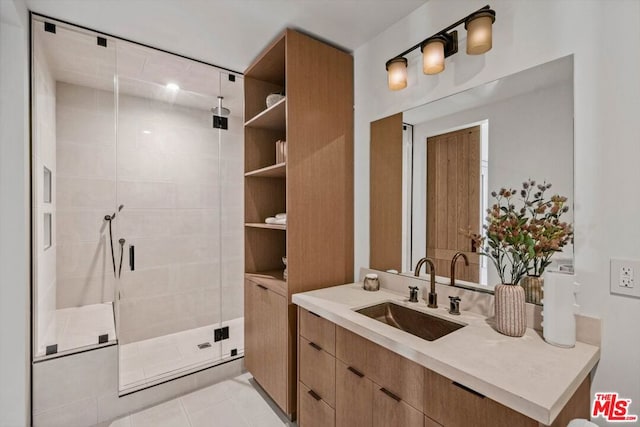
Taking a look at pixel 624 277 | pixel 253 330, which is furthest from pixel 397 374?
pixel 253 330

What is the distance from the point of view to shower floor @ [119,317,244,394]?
2264 millimetres

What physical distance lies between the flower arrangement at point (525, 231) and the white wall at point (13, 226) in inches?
94.7

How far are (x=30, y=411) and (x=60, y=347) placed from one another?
1.15 feet

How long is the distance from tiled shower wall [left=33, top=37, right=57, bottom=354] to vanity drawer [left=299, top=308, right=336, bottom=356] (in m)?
1.62

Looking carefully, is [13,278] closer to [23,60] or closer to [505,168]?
[23,60]

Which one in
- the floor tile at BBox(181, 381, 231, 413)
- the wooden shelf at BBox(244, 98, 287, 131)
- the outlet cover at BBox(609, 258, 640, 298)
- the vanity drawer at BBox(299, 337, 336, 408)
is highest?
the wooden shelf at BBox(244, 98, 287, 131)

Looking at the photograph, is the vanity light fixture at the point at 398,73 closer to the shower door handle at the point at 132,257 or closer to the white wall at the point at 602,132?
the white wall at the point at 602,132

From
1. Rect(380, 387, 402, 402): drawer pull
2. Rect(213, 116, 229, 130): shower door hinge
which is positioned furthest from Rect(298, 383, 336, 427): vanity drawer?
Rect(213, 116, 229, 130): shower door hinge

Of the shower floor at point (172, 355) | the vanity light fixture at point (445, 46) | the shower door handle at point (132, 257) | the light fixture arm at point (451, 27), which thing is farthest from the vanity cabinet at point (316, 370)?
the shower door handle at point (132, 257)

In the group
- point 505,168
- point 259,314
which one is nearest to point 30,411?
point 259,314

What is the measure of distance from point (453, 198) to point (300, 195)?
0.89 metres

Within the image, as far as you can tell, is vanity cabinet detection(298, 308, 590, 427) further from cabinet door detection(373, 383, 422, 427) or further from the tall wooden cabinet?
the tall wooden cabinet

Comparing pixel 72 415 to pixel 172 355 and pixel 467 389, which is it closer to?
pixel 172 355

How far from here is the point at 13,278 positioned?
5.54ft
